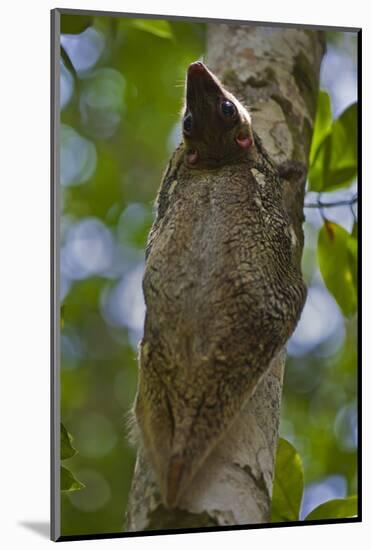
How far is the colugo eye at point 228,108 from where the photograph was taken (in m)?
3.50

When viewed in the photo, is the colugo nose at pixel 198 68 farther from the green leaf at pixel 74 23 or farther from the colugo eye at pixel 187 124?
the green leaf at pixel 74 23

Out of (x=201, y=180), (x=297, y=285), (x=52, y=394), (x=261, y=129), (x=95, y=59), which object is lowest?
(x=52, y=394)

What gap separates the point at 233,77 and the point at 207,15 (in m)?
0.27

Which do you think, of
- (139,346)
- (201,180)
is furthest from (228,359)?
Answer: (201,180)

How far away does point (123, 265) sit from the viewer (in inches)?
149

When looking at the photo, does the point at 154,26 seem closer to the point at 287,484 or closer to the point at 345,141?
the point at 345,141

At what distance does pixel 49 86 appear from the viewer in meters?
3.55

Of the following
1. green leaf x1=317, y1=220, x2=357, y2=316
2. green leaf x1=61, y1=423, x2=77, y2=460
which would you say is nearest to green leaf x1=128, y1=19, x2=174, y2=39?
green leaf x1=317, y1=220, x2=357, y2=316

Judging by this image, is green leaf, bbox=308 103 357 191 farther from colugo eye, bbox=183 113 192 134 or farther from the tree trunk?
colugo eye, bbox=183 113 192 134

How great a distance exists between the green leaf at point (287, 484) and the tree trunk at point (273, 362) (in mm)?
280

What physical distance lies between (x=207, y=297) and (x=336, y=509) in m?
1.19

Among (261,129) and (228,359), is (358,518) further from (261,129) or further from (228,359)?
(261,129)

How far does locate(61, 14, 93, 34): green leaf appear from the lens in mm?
3555

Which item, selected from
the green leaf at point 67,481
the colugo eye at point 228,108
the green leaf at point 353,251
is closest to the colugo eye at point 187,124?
the colugo eye at point 228,108
